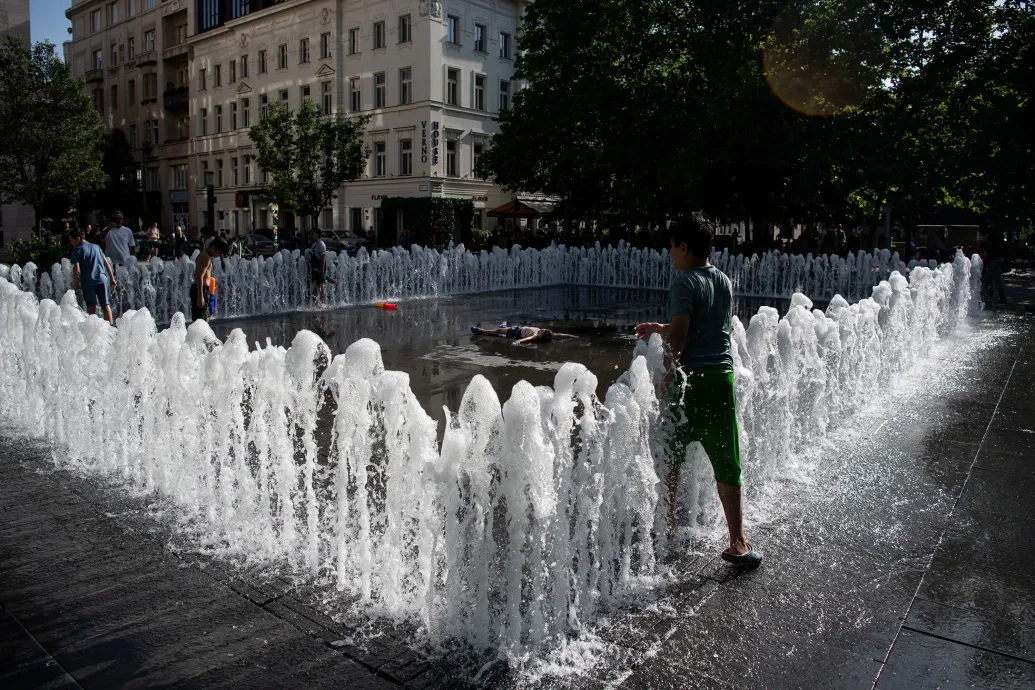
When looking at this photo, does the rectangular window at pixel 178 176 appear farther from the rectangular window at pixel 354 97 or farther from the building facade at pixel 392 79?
the rectangular window at pixel 354 97

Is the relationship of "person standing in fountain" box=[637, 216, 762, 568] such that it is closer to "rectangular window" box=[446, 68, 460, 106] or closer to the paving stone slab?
the paving stone slab

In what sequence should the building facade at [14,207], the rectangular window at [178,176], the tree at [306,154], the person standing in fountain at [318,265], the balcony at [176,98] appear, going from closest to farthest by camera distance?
the person standing in fountain at [318,265] → the tree at [306,154] → the building facade at [14,207] → the balcony at [176,98] → the rectangular window at [178,176]

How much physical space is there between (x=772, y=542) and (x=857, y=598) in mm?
698

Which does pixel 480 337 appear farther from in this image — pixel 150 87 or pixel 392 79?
pixel 150 87

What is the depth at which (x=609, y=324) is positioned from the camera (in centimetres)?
1402

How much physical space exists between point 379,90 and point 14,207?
19.7 m

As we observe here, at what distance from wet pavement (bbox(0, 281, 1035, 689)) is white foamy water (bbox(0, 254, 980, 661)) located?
0.23 metres

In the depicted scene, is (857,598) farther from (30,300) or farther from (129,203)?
(129,203)

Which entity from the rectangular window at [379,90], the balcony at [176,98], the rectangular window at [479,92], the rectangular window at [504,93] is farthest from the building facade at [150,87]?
the rectangular window at [504,93]

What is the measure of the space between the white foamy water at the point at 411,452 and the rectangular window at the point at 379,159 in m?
35.3

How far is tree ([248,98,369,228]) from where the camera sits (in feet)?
112

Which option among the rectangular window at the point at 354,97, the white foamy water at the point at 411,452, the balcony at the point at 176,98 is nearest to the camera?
the white foamy water at the point at 411,452

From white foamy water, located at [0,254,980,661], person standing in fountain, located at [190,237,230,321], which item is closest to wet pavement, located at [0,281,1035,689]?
white foamy water, located at [0,254,980,661]

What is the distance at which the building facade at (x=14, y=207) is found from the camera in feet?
121
